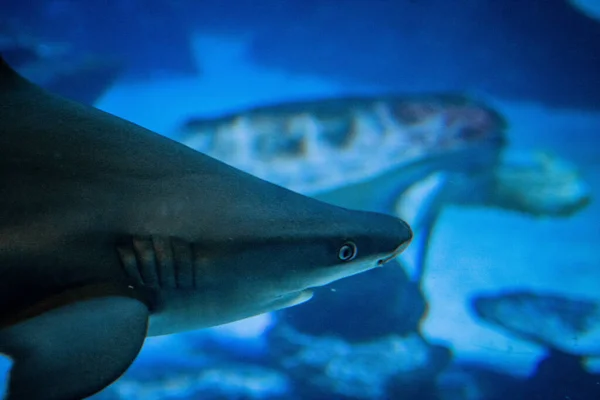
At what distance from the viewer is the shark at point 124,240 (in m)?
1.23

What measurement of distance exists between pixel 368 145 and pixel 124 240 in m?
3.83

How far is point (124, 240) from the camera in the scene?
4.63 feet

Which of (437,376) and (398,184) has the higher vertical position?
(398,184)

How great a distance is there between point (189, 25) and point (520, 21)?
734 centimetres

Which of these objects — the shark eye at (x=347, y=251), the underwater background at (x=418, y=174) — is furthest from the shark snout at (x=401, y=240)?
the underwater background at (x=418, y=174)

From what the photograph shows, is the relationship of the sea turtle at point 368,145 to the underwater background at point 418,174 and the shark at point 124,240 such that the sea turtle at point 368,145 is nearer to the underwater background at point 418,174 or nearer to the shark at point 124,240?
the underwater background at point 418,174

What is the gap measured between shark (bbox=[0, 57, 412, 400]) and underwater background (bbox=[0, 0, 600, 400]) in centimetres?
181

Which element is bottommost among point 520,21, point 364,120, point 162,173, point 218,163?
point 162,173

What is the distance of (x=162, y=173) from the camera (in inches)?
60.4

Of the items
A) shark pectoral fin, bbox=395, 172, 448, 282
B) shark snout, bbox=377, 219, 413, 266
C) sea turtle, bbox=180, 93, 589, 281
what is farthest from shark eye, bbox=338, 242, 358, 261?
sea turtle, bbox=180, 93, 589, 281

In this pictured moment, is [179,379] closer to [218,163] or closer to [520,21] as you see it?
[218,163]

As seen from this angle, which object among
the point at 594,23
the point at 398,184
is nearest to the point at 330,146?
the point at 398,184

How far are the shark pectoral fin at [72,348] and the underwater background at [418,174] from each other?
2165mm

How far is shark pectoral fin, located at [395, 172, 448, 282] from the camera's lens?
4.41 metres
